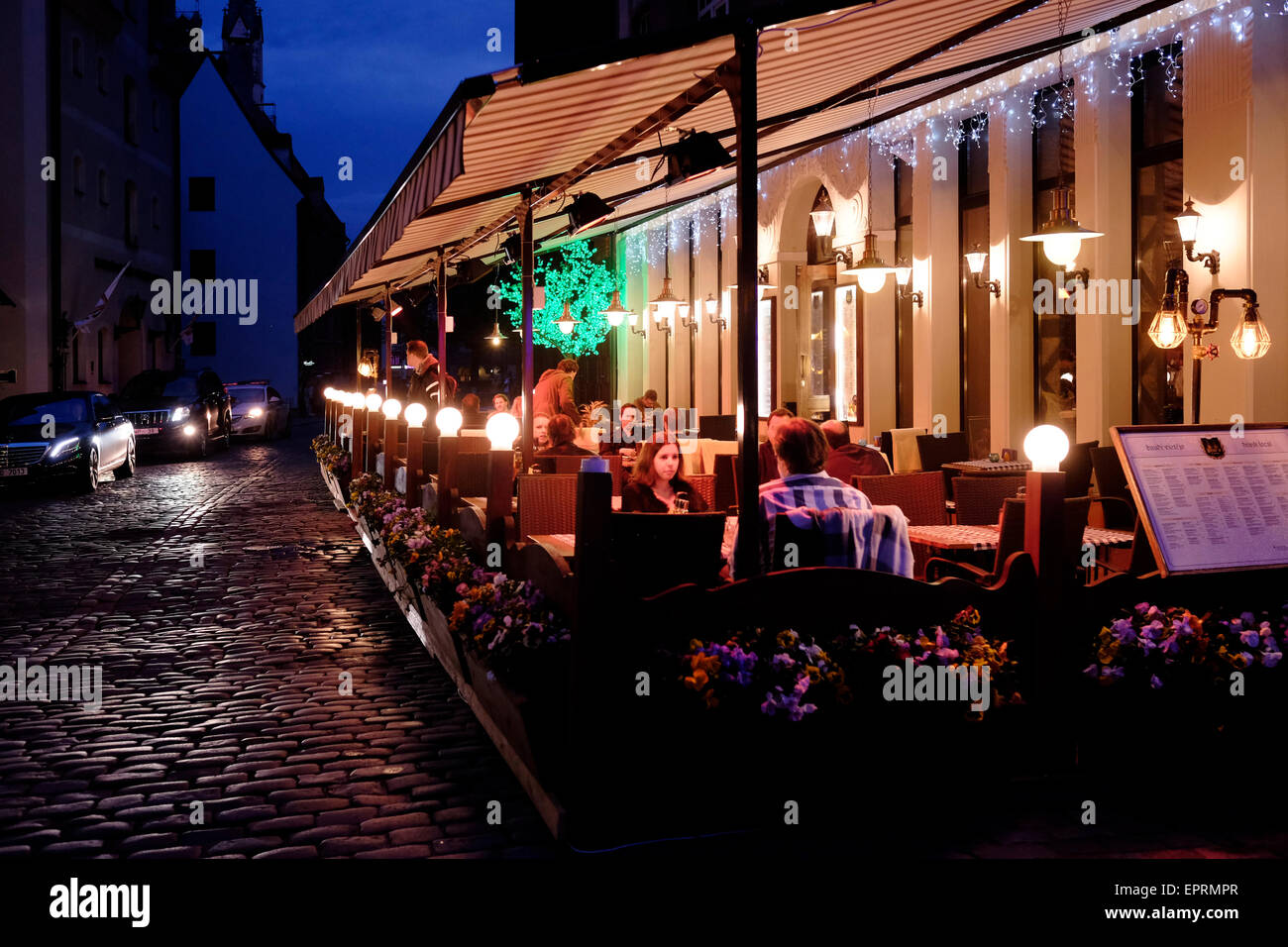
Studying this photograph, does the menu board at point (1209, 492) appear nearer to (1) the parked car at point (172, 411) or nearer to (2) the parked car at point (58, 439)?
(2) the parked car at point (58, 439)

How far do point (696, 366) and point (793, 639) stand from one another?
59.9 ft

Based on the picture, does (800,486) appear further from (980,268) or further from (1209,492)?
(980,268)

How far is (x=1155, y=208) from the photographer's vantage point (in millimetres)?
11133

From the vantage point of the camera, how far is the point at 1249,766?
4980 mm

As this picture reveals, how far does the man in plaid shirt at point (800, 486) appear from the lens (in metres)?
5.35

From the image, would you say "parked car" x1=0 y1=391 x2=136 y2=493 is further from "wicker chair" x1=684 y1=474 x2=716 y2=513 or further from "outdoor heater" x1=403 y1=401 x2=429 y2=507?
"wicker chair" x1=684 y1=474 x2=716 y2=513

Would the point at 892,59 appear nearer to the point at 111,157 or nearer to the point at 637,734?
the point at 637,734

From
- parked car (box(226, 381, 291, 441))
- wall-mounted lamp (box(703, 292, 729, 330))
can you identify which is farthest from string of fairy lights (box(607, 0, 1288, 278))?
parked car (box(226, 381, 291, 441))

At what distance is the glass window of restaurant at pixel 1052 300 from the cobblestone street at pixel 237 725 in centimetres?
724

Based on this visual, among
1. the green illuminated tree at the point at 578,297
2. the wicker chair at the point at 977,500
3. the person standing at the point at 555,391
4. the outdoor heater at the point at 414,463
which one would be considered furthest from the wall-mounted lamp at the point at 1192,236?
the green illuminated tree at the point at 578,297

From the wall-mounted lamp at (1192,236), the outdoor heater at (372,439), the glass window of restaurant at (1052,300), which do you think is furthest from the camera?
the outdoor heater at (372,439)

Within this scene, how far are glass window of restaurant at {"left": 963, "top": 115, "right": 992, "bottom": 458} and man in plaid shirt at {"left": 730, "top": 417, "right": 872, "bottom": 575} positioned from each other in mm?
8836

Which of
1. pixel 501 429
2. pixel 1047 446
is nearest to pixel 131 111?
pixel 501 429

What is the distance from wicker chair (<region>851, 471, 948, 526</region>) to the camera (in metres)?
7.86
